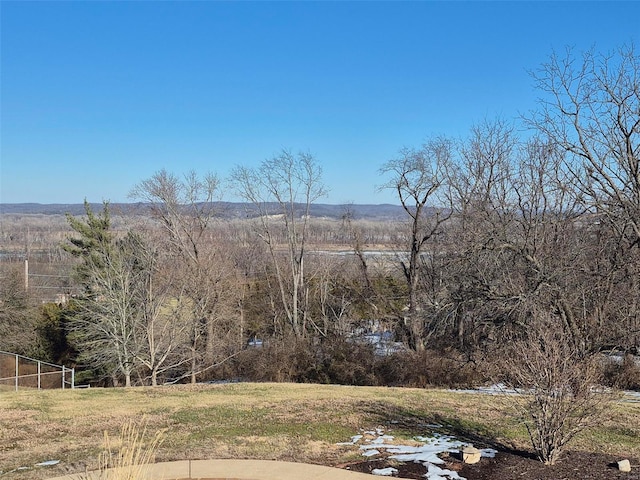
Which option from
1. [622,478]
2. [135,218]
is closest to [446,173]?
[135,218]

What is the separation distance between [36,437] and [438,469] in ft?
18.3

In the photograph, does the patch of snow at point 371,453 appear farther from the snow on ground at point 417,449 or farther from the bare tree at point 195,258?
the bare tree at point 195,258

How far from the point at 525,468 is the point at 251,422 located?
4.05 m

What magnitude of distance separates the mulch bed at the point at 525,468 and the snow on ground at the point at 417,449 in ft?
0.34

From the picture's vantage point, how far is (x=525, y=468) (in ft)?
19.1

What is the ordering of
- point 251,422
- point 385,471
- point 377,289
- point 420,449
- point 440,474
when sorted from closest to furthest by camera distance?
1. point 440,474
2. point 385,471
3. point 420,449
4. point 251,422
5. point 377,289

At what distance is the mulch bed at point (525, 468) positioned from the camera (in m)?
5.56

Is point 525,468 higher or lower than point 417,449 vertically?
higher

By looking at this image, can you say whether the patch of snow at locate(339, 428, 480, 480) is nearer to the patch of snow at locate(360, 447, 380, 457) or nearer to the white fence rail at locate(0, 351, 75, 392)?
the patch of snow at locate(360, 447, 380, 457)

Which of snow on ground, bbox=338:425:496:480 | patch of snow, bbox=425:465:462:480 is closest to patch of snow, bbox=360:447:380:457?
snow on ground, bbox=338:425:496:480

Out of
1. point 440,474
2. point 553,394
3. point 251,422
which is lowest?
point 251,422

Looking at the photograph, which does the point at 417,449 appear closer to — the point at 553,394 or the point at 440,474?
the point at 440,474

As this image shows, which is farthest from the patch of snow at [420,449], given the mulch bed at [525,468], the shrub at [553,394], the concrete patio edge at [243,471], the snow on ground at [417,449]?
the shrub at [553,394]

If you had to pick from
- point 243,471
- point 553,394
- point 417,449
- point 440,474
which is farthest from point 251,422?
point 553,394
